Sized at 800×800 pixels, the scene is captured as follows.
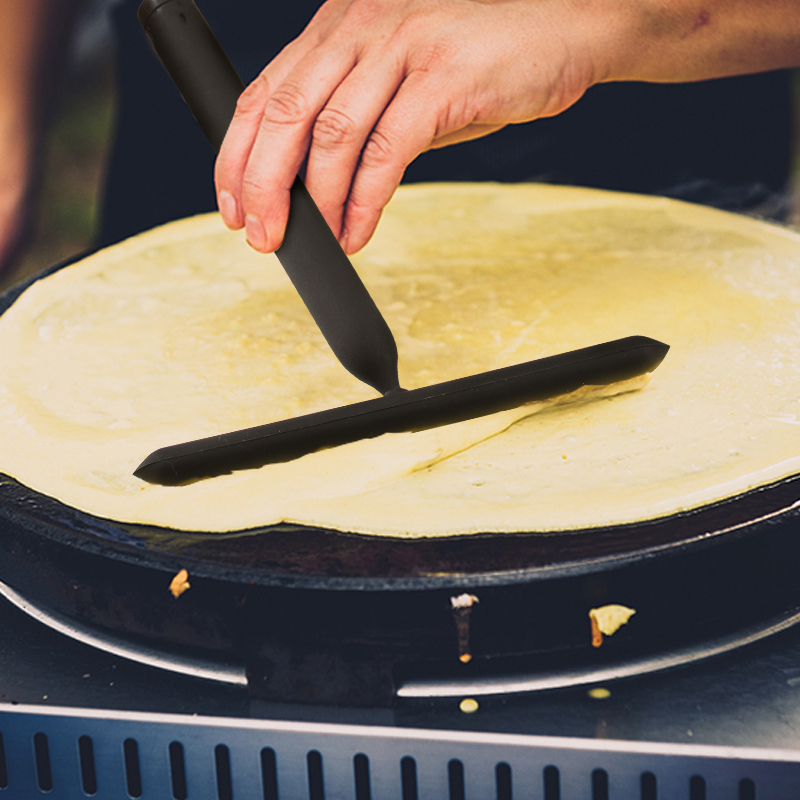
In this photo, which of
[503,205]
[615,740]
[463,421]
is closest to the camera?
[615,740]

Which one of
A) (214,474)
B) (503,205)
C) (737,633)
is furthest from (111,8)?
(737,633)

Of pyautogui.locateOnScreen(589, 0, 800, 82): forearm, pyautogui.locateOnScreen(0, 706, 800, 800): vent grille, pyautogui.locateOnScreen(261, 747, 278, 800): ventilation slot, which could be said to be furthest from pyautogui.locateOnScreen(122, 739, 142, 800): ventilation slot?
pyautogui.locateOnScreen(589, 0, 800, 82): forearm

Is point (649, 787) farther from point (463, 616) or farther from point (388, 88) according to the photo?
point (388, 88)

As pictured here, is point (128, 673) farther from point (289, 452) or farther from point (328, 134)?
point (328, 134)

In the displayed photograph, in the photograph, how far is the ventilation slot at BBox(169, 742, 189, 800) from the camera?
2.27ft

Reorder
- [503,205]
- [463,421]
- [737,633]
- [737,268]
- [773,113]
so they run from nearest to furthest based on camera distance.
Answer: [737,633] < [463,421] < [737,268] < [503,205] < [773,113]

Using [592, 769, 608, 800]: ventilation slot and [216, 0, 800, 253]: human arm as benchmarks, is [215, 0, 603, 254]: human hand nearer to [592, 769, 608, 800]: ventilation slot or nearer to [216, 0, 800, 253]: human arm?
[216, 0, 800, 253]: human arm

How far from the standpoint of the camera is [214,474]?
821 mm

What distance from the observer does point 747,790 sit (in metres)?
0.64

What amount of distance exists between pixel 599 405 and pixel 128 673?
21.8 inches

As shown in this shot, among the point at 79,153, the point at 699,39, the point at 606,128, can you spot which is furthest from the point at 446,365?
the point at 79,153

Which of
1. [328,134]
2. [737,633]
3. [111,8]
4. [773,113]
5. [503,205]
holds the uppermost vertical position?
[111,8]

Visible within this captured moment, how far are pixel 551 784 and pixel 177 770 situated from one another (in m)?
0.30

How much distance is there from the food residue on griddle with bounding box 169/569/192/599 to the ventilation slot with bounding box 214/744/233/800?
13cm
